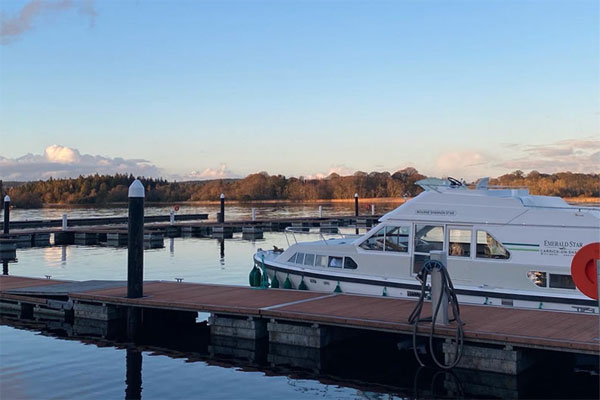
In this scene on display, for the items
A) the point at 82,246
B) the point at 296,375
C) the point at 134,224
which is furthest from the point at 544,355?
the point at 82,246

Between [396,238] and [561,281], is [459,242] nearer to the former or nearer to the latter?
[396,238]

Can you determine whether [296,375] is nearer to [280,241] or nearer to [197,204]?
[280,241]

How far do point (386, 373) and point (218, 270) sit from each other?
1931cm

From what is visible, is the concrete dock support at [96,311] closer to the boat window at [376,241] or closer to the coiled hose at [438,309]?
the boat window at [376,241]

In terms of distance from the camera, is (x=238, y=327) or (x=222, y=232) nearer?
(x=238, y=327)

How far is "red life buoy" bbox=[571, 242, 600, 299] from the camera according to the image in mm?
12273

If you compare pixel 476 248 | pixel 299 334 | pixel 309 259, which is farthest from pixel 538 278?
pixel 309 259

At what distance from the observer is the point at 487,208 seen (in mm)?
16672

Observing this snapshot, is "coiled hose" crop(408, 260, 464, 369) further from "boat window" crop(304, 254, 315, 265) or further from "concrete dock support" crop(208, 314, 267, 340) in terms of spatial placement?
"boat window" crop(304, 254, 315, 265)

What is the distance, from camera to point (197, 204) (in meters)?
170

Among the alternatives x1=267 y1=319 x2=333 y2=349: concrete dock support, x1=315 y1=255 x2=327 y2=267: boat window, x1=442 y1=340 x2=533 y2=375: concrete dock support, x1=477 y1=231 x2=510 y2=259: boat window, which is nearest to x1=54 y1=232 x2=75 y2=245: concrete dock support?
x1=315 y1=255 x2=327 y2=267: boat window

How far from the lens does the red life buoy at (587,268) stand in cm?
1227

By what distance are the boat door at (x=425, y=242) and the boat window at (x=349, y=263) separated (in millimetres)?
1745

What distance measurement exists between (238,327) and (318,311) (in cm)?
211
